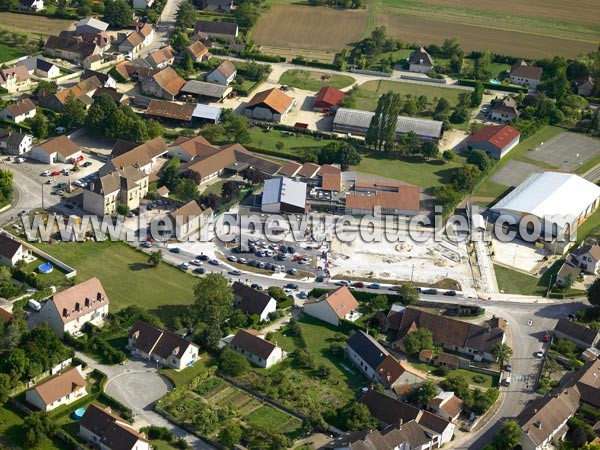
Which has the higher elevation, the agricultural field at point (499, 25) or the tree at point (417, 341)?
the agricultural field at point (499, 25)

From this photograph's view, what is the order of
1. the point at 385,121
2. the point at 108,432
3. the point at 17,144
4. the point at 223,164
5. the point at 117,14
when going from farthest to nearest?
the point at 117,14, the point at 385,121, the point at 223,164, the point at 17,144, the point at 108,432

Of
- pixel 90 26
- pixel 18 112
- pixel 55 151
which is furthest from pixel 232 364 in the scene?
pixel 90 26

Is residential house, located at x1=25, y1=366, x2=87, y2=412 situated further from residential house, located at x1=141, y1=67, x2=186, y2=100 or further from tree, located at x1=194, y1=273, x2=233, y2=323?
residential house, located at x1=141, y1=67, x2=186, y2=100

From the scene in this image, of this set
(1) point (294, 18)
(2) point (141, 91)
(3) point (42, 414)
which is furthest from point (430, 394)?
(1) point (294, 18)

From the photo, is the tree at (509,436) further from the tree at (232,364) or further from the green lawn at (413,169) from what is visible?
the green lawn at (413,169)

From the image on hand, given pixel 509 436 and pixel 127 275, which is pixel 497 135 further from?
pixel 509 436

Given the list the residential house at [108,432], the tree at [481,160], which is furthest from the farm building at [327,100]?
the residential house at [108,432]

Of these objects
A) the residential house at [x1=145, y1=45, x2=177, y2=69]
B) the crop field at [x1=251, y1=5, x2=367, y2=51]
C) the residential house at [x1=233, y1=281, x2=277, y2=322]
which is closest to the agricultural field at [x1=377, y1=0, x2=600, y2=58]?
the crop field at [x1=251, y1=5, x2=367, y2=51]
